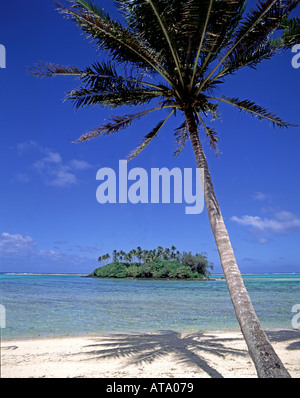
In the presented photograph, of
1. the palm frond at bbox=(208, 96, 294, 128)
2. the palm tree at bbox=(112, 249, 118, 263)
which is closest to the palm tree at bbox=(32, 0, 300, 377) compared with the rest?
the palm frond at bbox=(208, 96, 294, 128)

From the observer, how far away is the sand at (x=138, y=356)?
6418mm

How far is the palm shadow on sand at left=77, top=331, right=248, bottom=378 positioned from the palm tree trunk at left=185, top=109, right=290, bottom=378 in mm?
2384

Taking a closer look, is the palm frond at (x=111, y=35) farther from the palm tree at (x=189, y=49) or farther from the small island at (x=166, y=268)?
the small island at (x=166, y=268)

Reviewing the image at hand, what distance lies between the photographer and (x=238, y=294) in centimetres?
508

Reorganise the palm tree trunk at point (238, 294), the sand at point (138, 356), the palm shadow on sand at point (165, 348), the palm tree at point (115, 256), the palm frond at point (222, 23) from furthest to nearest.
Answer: the palm tree at point (115, 256) < the palm shadow on sand at point (165, 348) < the sand at point (138, 356) < the palm frond at point (222, 23) < the palm tree trunk at point (238, 294)

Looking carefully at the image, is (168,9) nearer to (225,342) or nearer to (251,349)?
(251,349)

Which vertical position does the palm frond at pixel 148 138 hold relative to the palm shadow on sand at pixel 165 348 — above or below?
above

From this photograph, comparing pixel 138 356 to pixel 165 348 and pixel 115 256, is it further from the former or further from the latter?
pixel 115 256

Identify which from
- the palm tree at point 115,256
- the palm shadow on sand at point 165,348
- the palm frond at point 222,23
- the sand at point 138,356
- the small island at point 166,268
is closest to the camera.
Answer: the palm frond at point 222,23

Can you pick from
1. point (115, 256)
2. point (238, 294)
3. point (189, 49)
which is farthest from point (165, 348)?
point (115, 256)

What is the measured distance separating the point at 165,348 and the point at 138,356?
4.77 ft

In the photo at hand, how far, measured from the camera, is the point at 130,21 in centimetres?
705

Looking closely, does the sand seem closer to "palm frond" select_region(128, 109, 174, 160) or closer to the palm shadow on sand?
the palm shadow on sand

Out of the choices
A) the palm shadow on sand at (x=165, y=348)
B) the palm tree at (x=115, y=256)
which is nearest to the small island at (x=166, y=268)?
the palm tree at (x=115, y=256)
